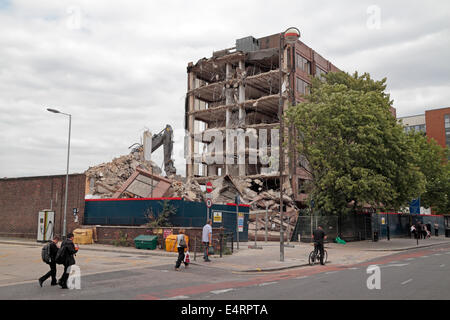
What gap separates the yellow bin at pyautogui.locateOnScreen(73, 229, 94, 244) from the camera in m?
26.5

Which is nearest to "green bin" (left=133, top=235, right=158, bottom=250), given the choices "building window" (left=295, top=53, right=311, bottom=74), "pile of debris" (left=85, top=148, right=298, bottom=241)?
"pile of debris" (left=85, top=148, right=298, bottom=241)

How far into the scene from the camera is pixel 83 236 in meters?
26.5

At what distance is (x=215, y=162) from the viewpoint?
61.7 meters

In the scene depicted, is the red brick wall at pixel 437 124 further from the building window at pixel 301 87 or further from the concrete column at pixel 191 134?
the concrete column at pixel 191 134

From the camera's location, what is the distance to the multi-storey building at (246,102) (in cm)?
5503

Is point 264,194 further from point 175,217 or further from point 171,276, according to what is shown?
point 171,276

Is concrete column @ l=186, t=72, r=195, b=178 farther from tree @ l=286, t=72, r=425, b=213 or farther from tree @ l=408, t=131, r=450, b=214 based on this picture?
tree @ l=286, t=72, r=425, b=213

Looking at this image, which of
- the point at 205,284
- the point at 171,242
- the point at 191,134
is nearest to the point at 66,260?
the point at 205,284

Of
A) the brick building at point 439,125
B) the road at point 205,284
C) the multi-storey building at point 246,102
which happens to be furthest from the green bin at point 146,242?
the brick building at point 439,125

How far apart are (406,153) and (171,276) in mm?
23228

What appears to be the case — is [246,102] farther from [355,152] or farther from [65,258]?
[65,258]

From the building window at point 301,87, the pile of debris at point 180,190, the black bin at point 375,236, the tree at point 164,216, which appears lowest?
the black bin at point 375,236

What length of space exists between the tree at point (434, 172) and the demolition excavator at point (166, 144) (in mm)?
28344
